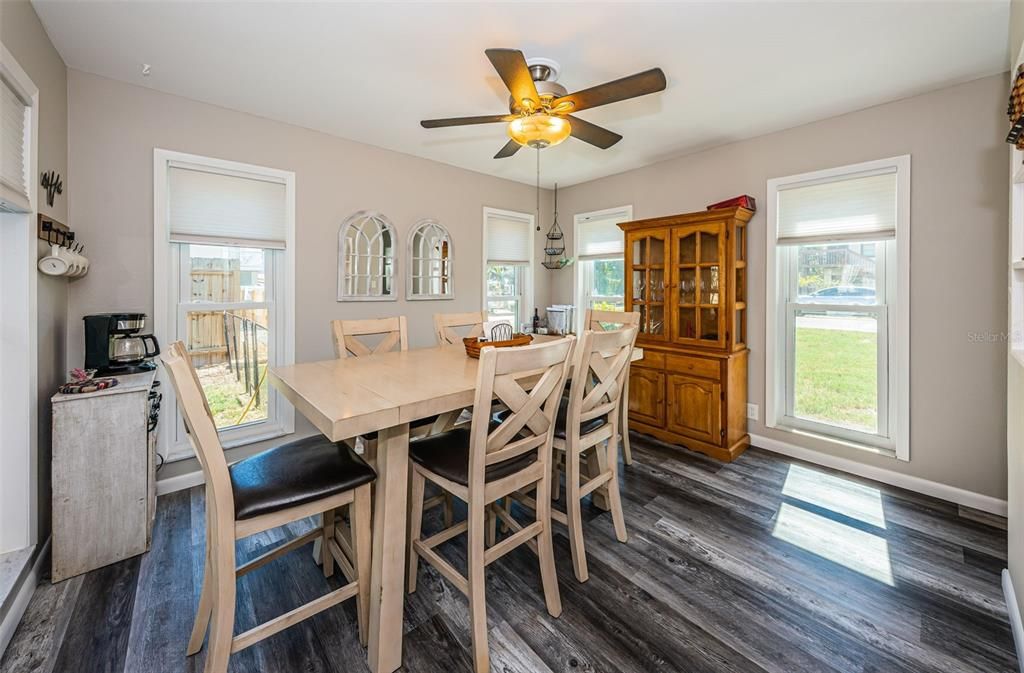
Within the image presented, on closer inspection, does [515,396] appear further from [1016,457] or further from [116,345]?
[116,345]

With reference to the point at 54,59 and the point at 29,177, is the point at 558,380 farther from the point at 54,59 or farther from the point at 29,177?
the point at 54,59

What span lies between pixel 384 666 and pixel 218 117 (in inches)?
129

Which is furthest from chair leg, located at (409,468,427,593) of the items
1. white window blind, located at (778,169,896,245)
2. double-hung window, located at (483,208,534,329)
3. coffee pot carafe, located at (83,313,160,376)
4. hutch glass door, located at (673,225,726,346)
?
white window blind, located at (778,169,896,245)

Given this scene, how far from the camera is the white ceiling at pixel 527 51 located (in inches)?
76.6

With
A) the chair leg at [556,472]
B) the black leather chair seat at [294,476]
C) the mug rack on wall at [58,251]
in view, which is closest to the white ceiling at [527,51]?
the mug rack on wall at [58,251]

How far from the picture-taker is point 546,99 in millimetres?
2053

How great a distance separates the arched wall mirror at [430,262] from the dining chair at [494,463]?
2.31 metres

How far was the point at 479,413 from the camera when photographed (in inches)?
56.0

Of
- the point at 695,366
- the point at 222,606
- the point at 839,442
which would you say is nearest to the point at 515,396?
the point at 222,606

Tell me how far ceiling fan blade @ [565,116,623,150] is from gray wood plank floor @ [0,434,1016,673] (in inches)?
84.6

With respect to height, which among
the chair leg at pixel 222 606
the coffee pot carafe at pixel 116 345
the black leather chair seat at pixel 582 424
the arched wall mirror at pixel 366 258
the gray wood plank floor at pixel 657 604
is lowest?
the gray wood plank floor at pixel 657 604

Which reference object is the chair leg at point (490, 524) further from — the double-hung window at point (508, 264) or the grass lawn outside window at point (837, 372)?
the grass lawn outside window at point (837, 372)

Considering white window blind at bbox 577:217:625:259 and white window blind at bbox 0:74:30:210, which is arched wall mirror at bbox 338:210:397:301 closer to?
white window blind at bbox 0:74:30:210

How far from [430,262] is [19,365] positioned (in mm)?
2698
